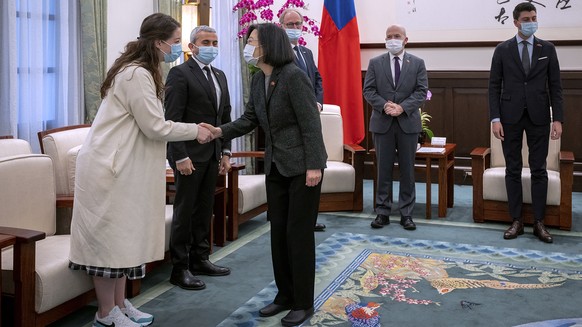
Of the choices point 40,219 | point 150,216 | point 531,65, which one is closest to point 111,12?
point 40,219

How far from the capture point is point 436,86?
726cm

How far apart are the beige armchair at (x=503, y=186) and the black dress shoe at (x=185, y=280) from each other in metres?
2.59

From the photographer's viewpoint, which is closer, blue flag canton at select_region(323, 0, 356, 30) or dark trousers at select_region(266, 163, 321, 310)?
dark trousers at select_region(266, 163, 321, 310)

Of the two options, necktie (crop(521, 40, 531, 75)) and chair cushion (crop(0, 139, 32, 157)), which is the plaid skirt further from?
necktie (crop(521, 40, 531, 75))

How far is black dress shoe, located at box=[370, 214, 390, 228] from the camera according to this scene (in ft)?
17.1

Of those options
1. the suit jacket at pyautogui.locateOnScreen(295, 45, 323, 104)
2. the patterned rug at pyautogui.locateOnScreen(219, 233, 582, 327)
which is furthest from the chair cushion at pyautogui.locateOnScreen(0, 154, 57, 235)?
the suit jacket at pyautogui.locateOnScreen(295, 45, 323, 104)

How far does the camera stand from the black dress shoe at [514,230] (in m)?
4.87

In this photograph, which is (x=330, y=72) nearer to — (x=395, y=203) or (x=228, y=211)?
(x=395, y=203)

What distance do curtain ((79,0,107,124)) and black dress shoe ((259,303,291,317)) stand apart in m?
2.14

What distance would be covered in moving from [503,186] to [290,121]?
276 cm

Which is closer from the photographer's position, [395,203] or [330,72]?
[395,203]

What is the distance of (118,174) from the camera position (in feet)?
9.30

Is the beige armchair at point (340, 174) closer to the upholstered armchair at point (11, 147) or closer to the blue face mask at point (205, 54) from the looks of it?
the blue face mask at point (205, 54)

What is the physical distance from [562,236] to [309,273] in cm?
259
